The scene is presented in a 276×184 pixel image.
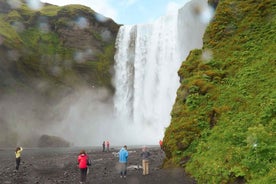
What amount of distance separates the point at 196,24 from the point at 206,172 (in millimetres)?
57048

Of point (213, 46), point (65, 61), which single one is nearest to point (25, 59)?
point (65, 61)

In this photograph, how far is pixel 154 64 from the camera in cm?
7456

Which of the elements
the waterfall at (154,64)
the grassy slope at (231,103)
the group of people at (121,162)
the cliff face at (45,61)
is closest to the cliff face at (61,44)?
the cliff face at (45,61)

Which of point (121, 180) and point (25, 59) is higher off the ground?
point (25, 59)

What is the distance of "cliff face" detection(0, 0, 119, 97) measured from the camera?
75.1 metres

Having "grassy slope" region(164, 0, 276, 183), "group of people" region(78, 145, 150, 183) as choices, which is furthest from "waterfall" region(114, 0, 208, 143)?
"group of people" region(78, 145, 150, 183)

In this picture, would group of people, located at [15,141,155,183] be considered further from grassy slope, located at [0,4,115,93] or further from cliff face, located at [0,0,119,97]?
cliff face, located at [0,0,119,97]

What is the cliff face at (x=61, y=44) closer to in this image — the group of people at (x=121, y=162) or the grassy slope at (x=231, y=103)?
the grassy slope at (x=231, y=103)

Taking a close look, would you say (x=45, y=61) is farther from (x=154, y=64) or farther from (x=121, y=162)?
(x=121, y=162)

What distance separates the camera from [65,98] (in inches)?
3073

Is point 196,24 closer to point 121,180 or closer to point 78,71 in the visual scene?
point 78,71

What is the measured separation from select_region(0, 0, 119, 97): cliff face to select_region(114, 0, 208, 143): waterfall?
4574 millimetres

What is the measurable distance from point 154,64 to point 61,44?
78.9 feet

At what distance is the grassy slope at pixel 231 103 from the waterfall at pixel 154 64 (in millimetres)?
39788
